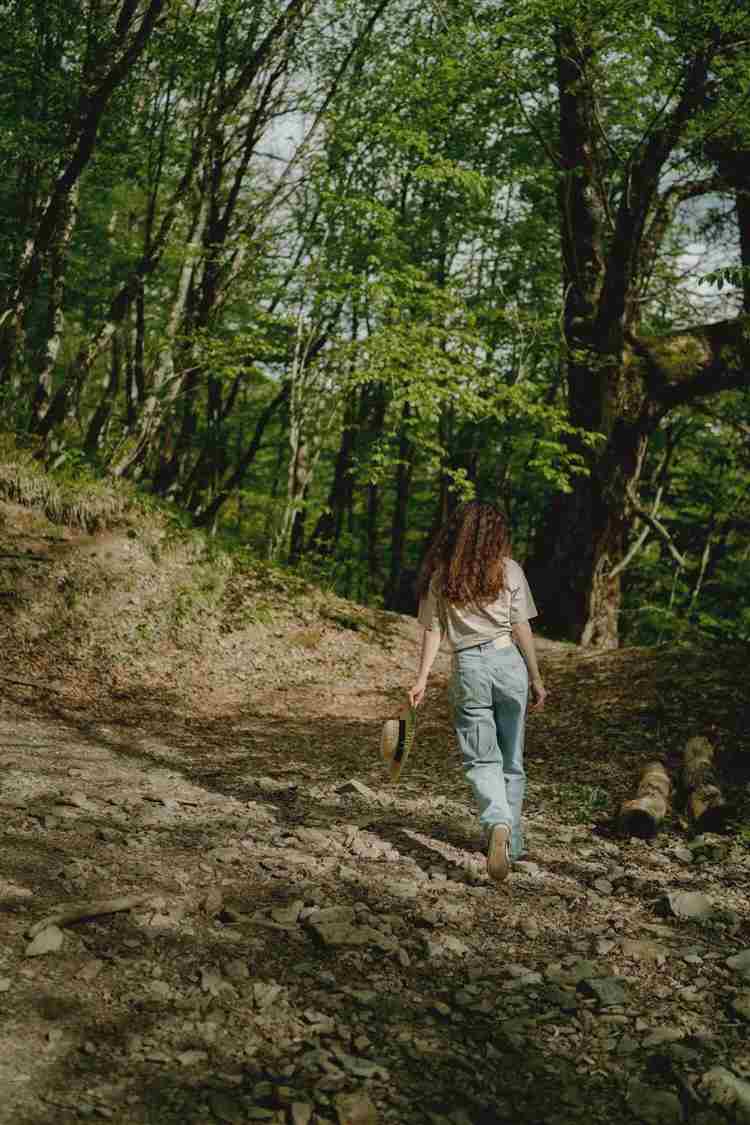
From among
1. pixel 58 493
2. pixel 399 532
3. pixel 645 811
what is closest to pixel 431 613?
pixel 645 811

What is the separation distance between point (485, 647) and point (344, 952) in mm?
1698

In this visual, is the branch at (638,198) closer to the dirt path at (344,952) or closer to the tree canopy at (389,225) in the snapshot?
the tree canopy at (389,225)

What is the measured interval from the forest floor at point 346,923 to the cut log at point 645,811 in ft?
0.40

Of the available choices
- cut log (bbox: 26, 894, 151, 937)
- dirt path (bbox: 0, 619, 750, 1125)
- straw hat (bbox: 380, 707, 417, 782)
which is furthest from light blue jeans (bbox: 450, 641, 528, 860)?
cut log (bbox: 26, 894, 151, 937)

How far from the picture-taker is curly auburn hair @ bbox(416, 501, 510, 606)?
455 cm

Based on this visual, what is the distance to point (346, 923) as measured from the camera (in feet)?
12.4

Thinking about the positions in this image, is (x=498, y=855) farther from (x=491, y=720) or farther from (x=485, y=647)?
(x=485, y=647)

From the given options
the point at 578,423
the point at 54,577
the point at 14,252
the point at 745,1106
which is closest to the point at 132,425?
the point at 54,577

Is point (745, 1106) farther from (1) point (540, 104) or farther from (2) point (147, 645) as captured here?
(1) point (540, 104)

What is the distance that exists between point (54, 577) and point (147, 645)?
1.20m

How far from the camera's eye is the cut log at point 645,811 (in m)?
5.38

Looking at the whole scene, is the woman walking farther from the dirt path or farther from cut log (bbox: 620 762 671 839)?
cut log (bbox: 620 762 671 839)

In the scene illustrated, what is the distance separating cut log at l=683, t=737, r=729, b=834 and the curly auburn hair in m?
2.26

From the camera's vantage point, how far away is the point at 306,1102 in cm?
249
